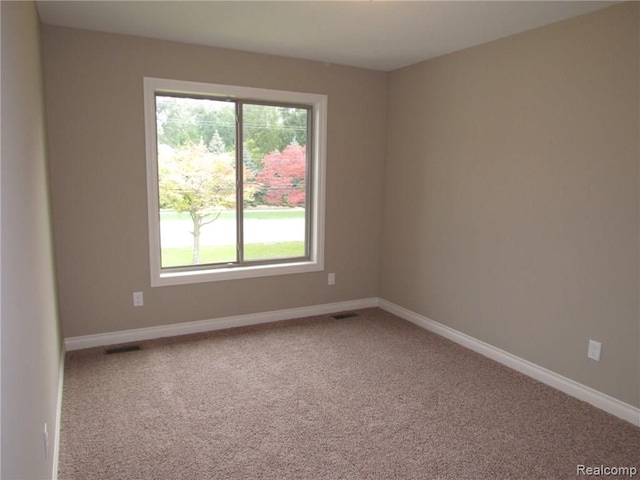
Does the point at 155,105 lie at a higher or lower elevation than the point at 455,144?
higher

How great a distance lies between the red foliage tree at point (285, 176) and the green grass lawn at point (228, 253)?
16.2 inches

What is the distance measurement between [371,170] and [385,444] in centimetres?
274

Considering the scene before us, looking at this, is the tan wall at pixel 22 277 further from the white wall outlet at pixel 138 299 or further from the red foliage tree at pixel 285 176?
the red foliage tree at pixel 285 176

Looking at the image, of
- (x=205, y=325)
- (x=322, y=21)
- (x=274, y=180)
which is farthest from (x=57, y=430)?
(x=322, y=21)

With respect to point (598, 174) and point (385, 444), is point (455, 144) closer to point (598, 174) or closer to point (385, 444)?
point (598, 174)

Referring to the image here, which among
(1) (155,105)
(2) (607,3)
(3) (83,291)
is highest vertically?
(2) (607,3)

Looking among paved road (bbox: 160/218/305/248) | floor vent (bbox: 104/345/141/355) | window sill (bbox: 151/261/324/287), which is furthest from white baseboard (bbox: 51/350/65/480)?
paved road (bbox: 160/218/305/248)

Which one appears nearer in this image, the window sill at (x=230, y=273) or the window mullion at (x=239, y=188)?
the window sill at (x=230, y=273)

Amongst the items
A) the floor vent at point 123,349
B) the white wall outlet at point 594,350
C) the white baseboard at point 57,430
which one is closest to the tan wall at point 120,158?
the floor vent at point 123,349

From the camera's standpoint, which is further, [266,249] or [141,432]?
[266,249]

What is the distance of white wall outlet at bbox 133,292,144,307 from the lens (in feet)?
11.8

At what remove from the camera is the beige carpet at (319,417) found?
216 centimetres

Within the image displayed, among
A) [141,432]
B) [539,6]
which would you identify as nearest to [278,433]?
[141,432]

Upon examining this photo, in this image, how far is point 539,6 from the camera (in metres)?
2.59
